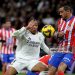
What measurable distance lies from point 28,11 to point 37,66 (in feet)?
32.4

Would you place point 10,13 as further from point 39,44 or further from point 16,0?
point 39,44

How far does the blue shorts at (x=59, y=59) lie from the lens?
877 cm

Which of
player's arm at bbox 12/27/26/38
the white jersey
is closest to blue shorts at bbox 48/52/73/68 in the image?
the white jersey

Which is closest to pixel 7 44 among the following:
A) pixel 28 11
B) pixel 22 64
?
pixel 22 64

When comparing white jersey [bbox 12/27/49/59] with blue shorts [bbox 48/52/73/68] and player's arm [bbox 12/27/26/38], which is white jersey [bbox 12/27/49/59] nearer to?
player's arm [bbox 12/27/26/38]

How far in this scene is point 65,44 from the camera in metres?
8.90

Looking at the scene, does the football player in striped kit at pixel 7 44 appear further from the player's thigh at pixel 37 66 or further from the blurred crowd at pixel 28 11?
the player's thigh at pixel 37 66

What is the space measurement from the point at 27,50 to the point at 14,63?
0.42 meters

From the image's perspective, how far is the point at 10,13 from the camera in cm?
1897

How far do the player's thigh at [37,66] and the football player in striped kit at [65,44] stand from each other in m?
0.27

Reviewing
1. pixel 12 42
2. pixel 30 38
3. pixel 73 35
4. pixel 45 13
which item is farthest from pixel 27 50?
pixel 45 13

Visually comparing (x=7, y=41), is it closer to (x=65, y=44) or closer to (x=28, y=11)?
(x=65, y=44)

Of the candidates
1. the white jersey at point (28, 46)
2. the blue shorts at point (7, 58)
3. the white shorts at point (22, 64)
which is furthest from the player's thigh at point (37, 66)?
the blue shorts at point (7, 58)

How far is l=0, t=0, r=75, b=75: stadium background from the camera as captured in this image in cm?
1762
